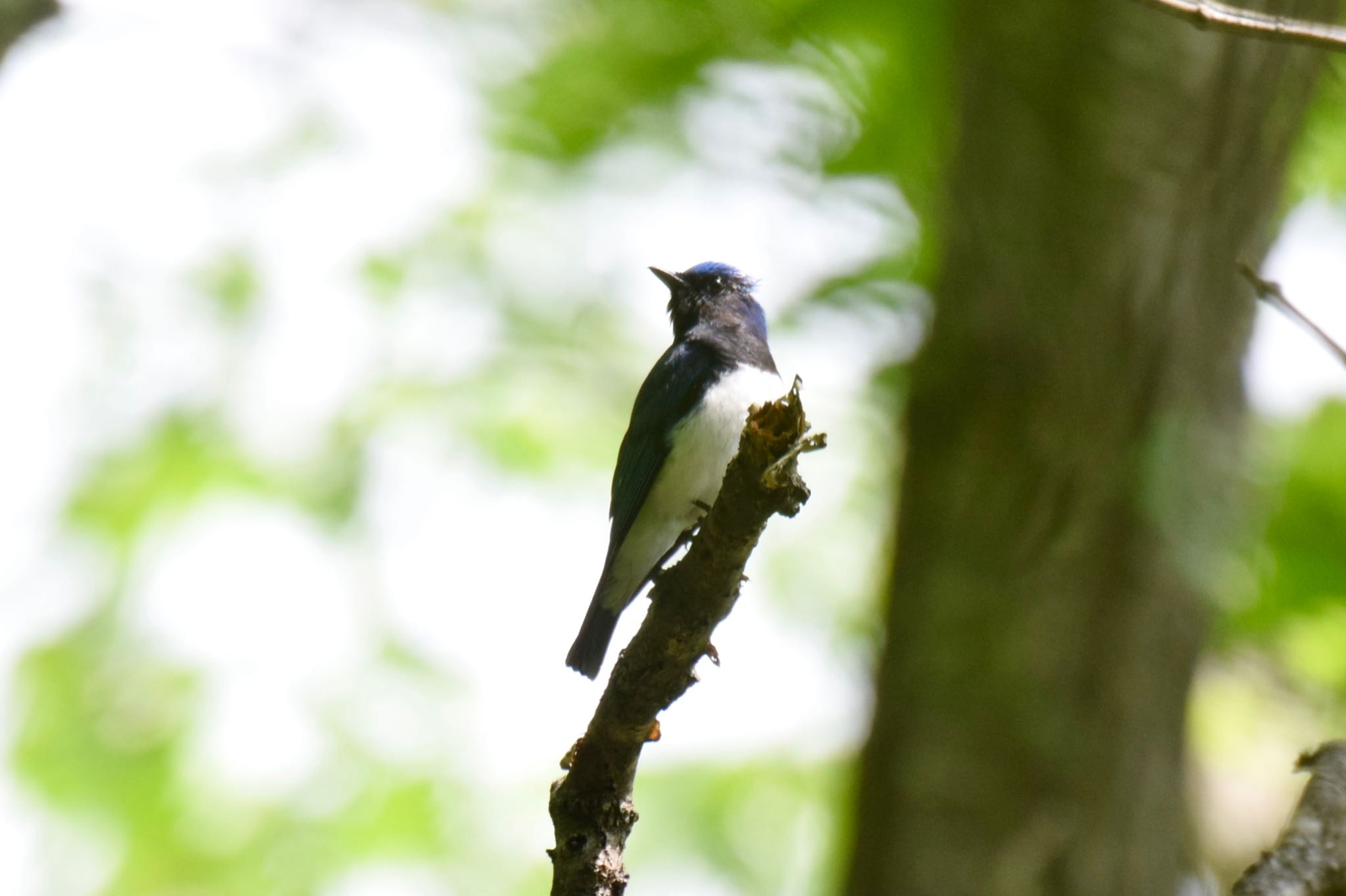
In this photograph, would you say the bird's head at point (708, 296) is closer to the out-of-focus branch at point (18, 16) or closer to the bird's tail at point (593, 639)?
the bird's tail at point (593, 639)

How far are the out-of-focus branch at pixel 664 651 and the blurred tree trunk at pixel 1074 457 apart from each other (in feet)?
5.33

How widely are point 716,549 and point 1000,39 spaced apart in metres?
3.29

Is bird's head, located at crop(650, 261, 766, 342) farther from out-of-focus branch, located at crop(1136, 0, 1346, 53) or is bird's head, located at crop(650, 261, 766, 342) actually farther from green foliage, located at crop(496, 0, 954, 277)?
out-of-focus branch, located at crop(1136, 0, 1346, 53)

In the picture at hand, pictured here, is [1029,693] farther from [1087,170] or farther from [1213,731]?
[1213,731]

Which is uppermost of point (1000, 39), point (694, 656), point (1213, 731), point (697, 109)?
point (697, 109)

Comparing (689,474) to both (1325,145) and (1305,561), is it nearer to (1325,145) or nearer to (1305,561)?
(1305,561)

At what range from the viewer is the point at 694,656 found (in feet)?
10.3

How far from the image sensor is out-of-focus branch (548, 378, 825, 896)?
2910 mm

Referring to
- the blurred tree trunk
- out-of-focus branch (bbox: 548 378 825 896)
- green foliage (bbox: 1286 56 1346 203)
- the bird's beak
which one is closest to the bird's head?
the bird's beak

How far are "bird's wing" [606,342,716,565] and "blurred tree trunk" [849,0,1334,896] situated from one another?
42.3 inches

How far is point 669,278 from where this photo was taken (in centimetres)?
677

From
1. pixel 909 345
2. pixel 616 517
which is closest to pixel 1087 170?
pixel 909 345

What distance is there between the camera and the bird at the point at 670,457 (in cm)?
523

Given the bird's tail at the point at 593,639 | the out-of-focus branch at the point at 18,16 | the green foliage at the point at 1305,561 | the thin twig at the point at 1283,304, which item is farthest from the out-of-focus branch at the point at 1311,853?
the out-of-focus branch at the point at 18,16
